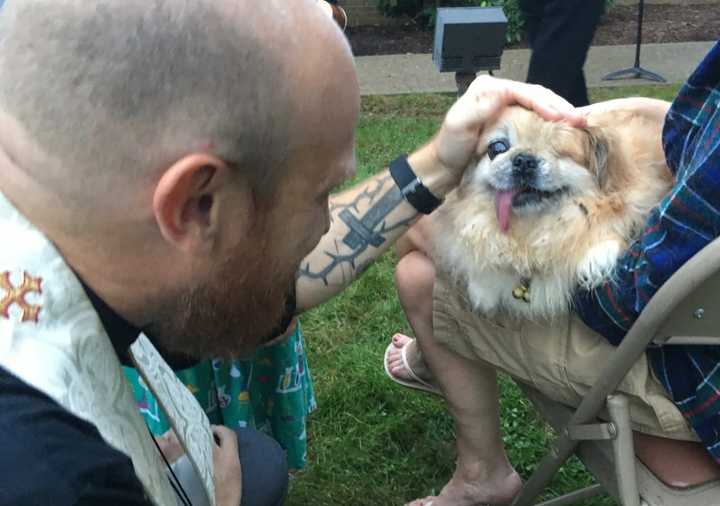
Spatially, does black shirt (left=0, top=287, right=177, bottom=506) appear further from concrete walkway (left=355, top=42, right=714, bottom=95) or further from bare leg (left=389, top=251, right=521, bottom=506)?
concrete walkway (left=355, top=42, right=714, bottom=95)

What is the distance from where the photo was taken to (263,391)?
7.95ft

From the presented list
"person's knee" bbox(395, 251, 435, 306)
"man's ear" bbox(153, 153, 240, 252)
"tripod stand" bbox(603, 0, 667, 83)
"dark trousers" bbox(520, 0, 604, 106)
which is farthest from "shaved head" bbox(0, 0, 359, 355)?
"tripod stand" bbox(603, 0, 667, 83)

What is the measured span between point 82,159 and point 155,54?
0.16m

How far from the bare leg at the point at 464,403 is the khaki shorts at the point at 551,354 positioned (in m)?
0.15

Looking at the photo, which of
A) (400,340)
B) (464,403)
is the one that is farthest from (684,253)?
(400,340)

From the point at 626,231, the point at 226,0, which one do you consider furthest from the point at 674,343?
the point at 226,0

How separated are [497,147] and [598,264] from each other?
0.34 metres

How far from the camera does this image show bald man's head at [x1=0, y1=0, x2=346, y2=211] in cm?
107

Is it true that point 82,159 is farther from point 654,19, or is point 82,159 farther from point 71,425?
point 654,19

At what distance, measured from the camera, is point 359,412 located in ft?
9.74

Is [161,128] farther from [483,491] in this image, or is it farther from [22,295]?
[483,491]

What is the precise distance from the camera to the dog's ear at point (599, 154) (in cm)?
192

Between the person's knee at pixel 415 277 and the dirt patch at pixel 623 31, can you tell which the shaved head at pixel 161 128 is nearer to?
the person's knee at pixel 415 277

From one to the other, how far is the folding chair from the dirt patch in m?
5.60
